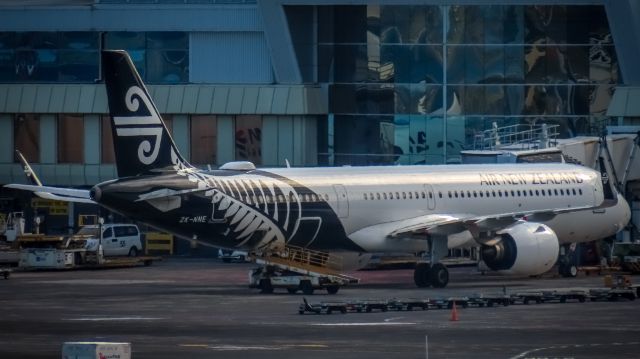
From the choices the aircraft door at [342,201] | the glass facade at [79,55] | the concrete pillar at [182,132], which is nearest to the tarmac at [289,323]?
the aircraft door at [342,201]

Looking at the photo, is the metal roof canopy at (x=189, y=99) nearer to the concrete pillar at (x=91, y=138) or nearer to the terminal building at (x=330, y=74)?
the terminal building at (x=330, y=74)

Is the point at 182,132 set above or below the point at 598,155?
above

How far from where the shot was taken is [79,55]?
8300cm

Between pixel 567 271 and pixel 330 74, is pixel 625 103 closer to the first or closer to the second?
pixel 330 74

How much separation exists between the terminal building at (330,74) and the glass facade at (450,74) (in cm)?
7

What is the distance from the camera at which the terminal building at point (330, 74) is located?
7981 cm

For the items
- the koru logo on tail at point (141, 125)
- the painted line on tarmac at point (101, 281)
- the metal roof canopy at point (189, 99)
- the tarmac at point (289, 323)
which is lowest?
the tarmac at point (289, 323)

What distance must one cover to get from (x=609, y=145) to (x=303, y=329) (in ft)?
105

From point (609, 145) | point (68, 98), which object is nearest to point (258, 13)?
point (68, 98)

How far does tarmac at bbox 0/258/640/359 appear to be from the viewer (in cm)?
3243

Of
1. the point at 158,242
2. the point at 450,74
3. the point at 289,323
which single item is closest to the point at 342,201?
the point at 289,323

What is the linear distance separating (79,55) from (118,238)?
12184 millimetres

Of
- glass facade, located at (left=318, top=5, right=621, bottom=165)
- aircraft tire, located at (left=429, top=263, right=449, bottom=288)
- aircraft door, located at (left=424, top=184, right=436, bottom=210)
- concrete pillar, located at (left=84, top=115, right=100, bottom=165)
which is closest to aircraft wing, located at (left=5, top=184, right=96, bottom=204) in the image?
aircraft door, located at (left=424, top=184, right=436, bottom=210)

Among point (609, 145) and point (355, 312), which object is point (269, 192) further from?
point (609, 145)
